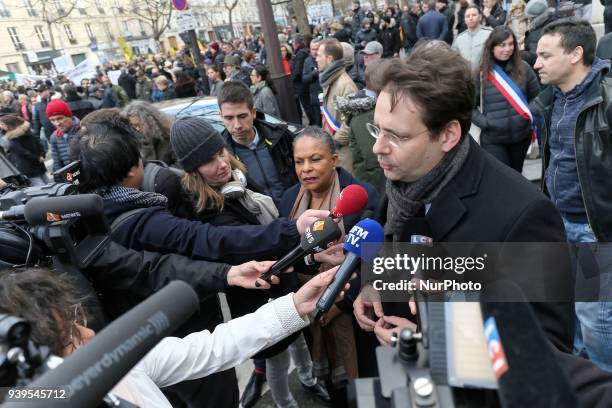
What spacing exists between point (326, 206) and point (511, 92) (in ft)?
7.51

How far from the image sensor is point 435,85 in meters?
1.38

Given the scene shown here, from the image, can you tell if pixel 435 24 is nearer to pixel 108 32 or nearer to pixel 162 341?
pixel 162 341

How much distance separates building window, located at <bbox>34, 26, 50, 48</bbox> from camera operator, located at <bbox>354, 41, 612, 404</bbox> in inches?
2207

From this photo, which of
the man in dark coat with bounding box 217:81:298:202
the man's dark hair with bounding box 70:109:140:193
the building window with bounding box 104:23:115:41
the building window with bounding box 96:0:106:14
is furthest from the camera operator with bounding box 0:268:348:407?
the building window with bounding box 96:0:106:14

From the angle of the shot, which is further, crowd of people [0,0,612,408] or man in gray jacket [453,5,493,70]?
man in gray jacket [453,5,493,70]

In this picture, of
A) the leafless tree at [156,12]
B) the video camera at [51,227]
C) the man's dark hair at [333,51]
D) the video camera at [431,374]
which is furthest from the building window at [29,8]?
the video camera at [431,374]

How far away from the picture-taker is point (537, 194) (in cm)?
134

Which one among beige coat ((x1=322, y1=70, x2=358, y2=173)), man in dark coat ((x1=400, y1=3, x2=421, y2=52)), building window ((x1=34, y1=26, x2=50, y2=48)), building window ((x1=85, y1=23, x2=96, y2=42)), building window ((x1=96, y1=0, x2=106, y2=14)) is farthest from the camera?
building window ((x1=96, y1=0, x2=106, y2=14))

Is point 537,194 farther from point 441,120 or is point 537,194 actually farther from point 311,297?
point 311,297

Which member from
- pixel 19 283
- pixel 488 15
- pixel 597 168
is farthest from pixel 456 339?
pixel 488 15

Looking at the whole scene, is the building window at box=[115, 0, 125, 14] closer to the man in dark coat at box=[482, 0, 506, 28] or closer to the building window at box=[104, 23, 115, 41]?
the building window at box=[104, 23, 115, 41]

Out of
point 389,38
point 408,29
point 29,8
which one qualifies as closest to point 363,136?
point 389,38

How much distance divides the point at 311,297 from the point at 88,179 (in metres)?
1.10

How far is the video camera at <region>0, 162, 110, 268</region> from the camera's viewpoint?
1.29 meters
